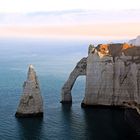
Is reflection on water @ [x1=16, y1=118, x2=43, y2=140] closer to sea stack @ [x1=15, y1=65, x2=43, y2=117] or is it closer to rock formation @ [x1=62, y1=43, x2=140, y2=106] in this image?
sea stack @ [x1=15, y1=65, x2=43, y2=117]

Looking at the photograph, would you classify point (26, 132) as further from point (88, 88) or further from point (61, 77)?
point (61, 77)

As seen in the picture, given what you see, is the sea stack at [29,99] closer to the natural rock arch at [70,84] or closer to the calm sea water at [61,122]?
the calm sea water at [61,122]

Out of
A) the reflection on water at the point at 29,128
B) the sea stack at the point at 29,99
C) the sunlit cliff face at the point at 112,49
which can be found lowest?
the reflection on water at the point at 29,128

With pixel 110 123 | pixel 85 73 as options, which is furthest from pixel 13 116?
pixel 85 73

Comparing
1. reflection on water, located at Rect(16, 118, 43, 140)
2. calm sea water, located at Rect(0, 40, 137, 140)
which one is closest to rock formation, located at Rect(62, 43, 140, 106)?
calm sea water, located at Rect(0, 40, 137, 140)

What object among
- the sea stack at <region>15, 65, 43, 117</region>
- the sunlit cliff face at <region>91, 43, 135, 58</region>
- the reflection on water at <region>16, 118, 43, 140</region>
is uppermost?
the sunlit cliff face at <region>91, 43, 135, 58</region>

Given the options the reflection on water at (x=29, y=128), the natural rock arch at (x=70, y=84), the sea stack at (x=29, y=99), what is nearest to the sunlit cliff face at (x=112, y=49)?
the natural rock arch at (x=70, y=84)
